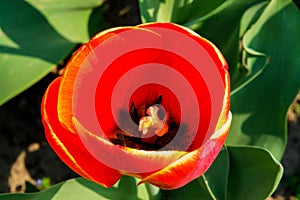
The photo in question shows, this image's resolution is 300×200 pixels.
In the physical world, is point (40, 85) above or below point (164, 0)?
below

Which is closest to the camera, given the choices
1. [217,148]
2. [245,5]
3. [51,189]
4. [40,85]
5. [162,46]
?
[217,148]

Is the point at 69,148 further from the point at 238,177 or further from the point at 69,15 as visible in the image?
the point at 69,15

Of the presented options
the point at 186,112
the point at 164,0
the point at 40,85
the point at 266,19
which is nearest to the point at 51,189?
the point at 186,112

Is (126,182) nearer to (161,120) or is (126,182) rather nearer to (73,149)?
(161,120)

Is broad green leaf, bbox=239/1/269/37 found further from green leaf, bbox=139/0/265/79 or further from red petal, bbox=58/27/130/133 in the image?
red petal, bbox=58/27/130/133

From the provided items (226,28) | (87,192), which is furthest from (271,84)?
(87,192)

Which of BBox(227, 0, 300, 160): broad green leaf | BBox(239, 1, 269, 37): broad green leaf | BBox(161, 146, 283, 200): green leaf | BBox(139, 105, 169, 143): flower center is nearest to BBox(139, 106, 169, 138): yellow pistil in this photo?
BBox(139, 105, 169, 143): flower center

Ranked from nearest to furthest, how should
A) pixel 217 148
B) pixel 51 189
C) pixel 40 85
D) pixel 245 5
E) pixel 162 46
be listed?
pixel 217 148
pixel 162 46
pixel 51 189
pixel 245 5
pixel 40 85

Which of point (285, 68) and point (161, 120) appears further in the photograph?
point (285, 68)
